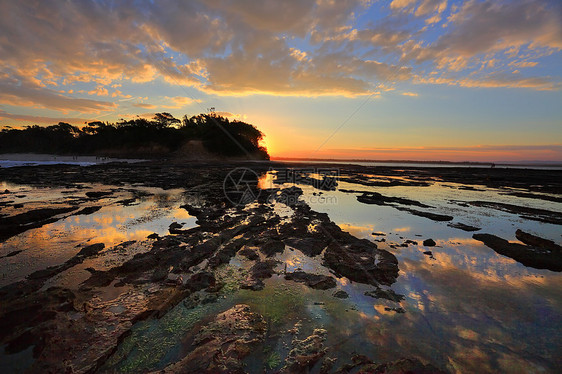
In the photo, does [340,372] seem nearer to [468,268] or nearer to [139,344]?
[139,344]

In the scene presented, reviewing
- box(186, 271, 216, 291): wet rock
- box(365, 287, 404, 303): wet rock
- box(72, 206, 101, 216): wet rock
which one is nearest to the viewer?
box(365, 287, 404, 303): wet rock

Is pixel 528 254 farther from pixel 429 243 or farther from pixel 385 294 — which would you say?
pixel 385 294

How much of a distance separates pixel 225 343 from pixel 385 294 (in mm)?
3460

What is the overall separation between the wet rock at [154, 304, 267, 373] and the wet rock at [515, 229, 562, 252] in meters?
10.5

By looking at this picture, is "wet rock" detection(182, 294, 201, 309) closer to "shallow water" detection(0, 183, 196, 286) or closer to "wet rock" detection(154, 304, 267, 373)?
"wet rock" detection(154, 304, 267, 373)

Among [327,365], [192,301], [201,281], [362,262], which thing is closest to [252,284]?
[201,281]

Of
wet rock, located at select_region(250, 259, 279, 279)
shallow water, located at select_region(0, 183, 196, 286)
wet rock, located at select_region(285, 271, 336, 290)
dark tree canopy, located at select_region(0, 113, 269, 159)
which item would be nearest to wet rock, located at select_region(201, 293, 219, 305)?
wet rock, located at select_region(250, 259, 279, 279)

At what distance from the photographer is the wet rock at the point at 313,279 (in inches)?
212

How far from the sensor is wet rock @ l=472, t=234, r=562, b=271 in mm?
6859

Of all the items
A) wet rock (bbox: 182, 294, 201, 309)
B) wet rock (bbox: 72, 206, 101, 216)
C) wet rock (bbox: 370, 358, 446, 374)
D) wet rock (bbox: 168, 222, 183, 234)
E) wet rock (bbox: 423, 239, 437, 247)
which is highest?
wet rock (bbox: 72, 206, 101, 216)

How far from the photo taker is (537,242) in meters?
8.58

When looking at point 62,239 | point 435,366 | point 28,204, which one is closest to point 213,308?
point 435,366

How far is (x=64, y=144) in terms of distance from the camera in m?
93.9

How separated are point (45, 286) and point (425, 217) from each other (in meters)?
14.7
